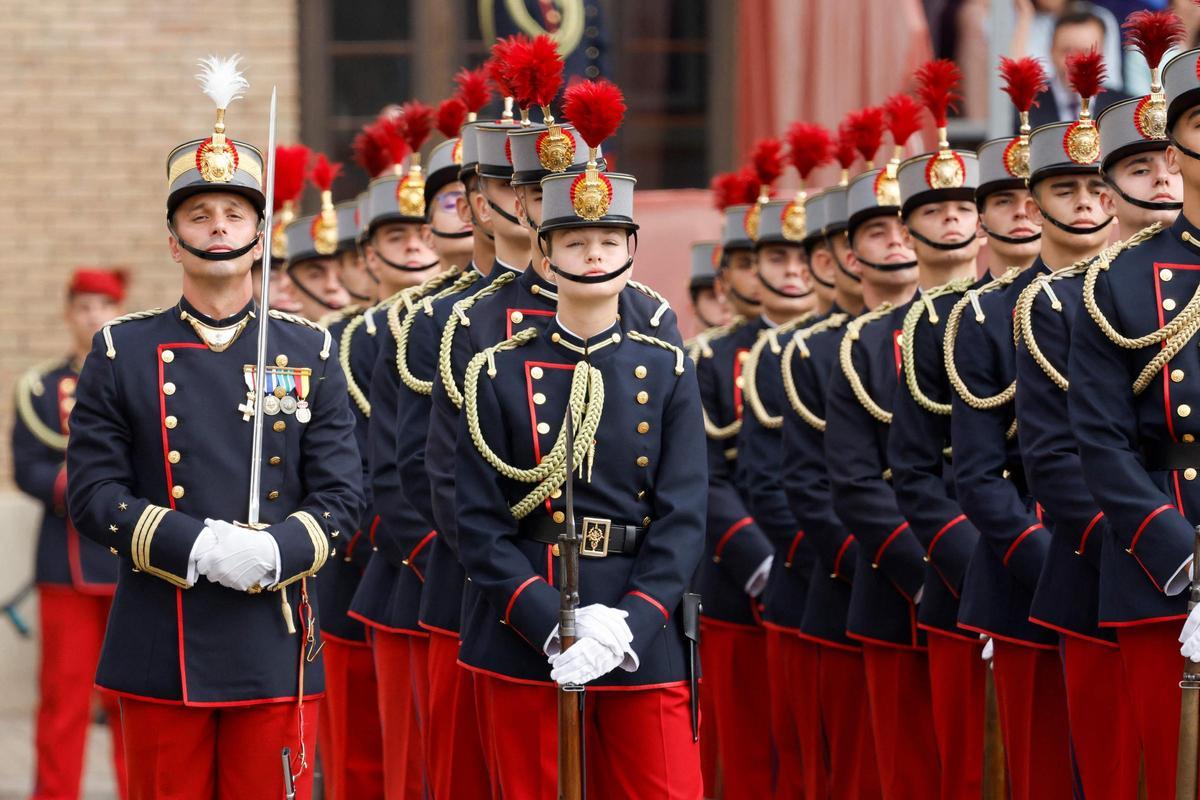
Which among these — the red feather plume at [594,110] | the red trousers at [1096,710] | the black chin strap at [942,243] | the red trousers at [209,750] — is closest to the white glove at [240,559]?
the red trousers at [209,750]

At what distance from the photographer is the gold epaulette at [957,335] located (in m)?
5.96

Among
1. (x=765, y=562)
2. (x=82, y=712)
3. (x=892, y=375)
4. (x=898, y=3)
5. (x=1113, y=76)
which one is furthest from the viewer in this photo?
(x=898, y=3)

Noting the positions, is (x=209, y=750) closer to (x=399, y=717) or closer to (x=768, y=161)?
(x=399, y=717)

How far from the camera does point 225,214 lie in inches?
210

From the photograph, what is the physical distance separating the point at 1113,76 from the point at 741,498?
9.44 feet

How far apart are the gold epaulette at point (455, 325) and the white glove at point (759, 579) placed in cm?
223

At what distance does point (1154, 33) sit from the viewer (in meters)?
5.30

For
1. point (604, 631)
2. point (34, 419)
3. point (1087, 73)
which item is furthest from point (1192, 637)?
point (34, 419)

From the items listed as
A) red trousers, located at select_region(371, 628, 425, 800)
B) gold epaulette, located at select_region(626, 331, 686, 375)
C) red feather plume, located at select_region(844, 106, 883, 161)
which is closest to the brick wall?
red feather plume, located at select_region(844, 106, 883, 161)

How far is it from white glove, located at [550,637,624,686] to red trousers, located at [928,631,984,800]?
1.69 meters

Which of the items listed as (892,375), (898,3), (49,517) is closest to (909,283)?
(892,375)

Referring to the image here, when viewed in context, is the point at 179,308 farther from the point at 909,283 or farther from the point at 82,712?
the point at 82,712

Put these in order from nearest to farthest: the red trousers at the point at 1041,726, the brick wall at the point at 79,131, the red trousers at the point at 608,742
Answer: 1. the red trousers at the point at 608,742
2. the red trousers at the point at 1041,726
3. the brick wall at the point at 79,131

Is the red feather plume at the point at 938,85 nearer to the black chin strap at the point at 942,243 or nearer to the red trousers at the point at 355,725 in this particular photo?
the black chin strap at the point at 942,243
